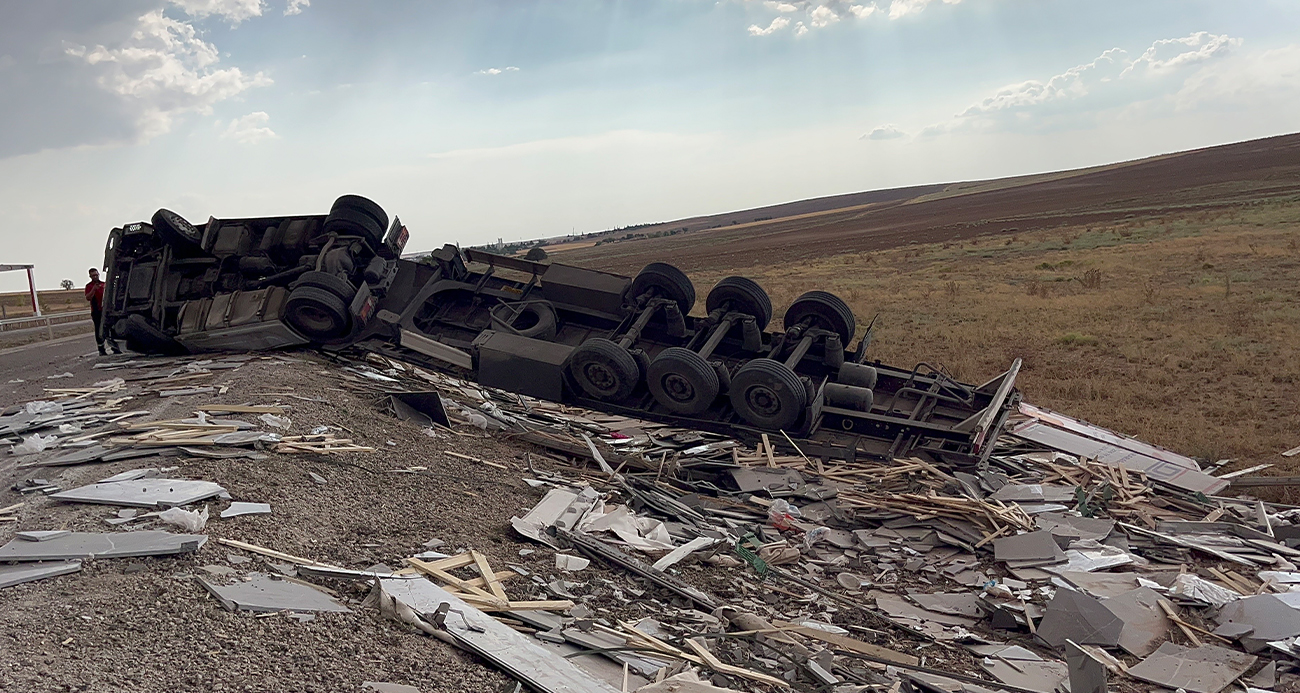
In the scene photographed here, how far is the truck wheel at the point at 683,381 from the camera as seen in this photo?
31.2ft

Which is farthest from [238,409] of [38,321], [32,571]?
[38,321]

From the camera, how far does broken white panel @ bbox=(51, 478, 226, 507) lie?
5625 millimetres

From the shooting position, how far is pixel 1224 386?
12.4 metres

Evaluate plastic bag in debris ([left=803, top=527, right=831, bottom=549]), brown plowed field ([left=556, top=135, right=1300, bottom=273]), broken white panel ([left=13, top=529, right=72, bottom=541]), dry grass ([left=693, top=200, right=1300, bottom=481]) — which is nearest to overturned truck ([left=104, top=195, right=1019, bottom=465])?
plastic bag in debris ([left=803, top=527, right=831, bottom=549])

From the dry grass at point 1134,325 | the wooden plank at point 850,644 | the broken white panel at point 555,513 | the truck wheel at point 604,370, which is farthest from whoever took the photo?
the dry grass at point 1134,325

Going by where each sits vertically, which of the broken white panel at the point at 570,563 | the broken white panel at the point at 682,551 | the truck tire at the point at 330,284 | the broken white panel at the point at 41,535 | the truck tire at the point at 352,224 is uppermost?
the truck tire at the point at 352,224

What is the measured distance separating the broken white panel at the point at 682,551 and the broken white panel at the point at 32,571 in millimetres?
3395

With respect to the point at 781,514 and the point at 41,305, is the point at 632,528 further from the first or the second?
the point at 41,305

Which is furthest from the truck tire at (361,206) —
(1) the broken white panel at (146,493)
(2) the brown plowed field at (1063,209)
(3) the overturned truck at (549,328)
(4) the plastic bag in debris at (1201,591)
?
(2) the brown plowed field at (1063,209)

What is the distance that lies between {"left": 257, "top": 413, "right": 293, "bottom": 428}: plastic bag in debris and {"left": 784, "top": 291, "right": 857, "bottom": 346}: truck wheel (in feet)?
18.9

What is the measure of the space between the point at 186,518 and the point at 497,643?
7.45 feet

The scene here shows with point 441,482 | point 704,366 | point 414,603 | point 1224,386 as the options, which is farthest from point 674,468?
point 1224,386

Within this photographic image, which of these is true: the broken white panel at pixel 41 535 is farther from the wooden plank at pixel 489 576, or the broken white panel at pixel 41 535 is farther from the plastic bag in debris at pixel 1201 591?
the plastic bag in debris at pixel 1201 591

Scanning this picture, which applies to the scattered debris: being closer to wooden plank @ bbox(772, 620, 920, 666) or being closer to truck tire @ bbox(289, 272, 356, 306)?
wooden plank @ bbox(772, 620, 920, 666)
